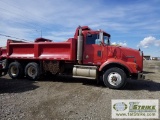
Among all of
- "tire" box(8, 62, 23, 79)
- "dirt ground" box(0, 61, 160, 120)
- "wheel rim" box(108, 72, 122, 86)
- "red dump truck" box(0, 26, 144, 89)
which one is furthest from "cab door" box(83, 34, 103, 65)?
"tire" box(8, 62, 23, 79)

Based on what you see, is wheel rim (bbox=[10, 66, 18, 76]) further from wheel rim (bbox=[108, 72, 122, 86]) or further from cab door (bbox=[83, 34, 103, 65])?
wheel rim (bbox=[108, 72, 122, 86])

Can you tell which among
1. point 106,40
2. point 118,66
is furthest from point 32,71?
point 118,66

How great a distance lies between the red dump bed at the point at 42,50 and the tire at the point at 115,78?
2.16 m

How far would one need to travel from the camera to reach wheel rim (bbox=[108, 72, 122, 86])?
9414 millimetres

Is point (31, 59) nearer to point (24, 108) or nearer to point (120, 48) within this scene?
point (120, 48)

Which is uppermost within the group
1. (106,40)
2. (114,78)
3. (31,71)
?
(106,40)

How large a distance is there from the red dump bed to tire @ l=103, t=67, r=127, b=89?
2162 mm

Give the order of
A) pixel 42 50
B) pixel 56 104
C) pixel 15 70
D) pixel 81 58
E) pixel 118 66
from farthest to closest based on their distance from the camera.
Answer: pixel 15 70, pixel 42 50, pixel 81 58, pixel 118 66, pixel 56 104

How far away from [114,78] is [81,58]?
Result: 2.13 metres

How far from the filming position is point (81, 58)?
34.6ft

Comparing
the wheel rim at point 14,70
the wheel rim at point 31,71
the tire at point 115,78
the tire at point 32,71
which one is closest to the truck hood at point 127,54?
the tire at point 115,78

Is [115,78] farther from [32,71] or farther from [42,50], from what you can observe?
[32,71]

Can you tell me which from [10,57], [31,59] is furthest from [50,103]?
[10,57]

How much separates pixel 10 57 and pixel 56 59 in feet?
11.6
